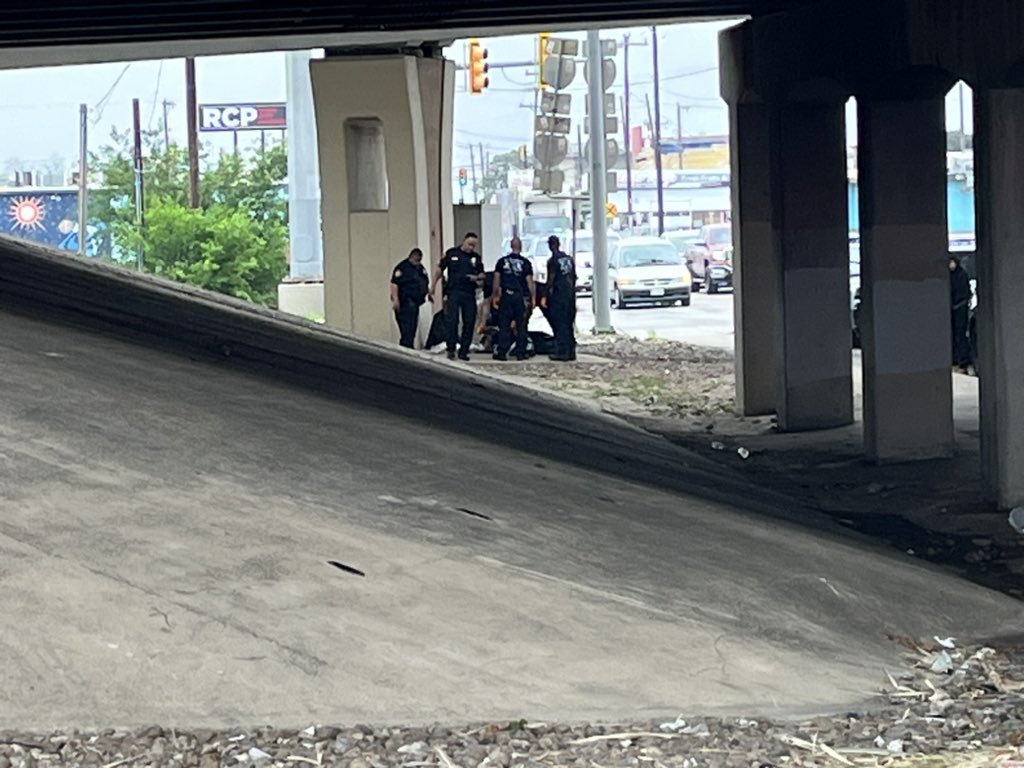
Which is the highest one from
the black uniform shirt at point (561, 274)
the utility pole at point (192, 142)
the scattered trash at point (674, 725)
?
the utility pole at point (192, 142)

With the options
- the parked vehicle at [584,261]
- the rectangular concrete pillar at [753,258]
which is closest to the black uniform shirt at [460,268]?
the rectangular concrete pillar at [753,258]

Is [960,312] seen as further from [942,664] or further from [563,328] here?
[942,664]

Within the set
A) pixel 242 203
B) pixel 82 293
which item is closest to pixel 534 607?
pixel 82 293

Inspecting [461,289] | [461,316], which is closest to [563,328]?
[461,316]

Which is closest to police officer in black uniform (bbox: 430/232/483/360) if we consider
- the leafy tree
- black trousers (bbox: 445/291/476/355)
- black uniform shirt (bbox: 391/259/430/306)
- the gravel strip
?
black trousers (bbox: 445/291/476/355)

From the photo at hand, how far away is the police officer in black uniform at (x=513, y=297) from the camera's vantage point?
89.9 ft

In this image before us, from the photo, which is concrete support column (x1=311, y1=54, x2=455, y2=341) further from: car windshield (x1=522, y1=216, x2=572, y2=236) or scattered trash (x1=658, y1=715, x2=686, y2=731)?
car windshield (x1=522, y1=216, x2=572, y2=236)

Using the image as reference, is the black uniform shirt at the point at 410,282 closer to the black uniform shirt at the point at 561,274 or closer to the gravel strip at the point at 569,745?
the black uniform shirt at the point at 561,274

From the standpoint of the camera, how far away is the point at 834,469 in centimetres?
1677

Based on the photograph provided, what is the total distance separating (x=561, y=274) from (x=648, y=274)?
20705 mm

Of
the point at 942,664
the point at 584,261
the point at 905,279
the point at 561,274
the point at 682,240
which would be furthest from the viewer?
the point at 682,240

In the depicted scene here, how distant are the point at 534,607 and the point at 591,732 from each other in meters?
1.44

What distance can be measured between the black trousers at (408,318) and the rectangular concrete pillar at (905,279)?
11.7 m

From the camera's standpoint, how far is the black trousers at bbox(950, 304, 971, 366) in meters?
23.5
